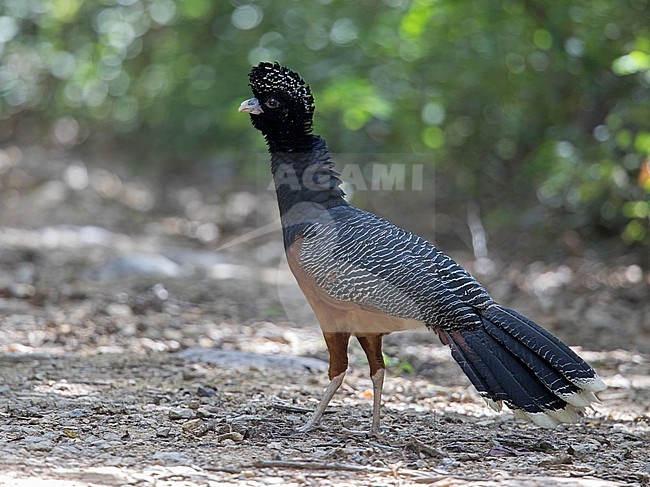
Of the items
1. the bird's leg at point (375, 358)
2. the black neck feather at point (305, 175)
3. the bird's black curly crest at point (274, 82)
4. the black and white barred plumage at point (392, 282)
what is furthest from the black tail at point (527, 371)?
the bird's black curly crest at point (274, 82)

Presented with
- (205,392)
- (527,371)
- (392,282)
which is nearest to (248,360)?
(205,392)

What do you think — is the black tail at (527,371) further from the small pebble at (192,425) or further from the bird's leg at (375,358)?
the small pebble at (192,425)

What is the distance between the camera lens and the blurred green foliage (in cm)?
909

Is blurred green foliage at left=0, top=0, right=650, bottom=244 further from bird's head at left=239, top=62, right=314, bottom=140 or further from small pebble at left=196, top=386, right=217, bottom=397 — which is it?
small pebble at left=196, top=386, right=217, bottom=397

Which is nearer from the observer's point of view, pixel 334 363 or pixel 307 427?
pixel 307 427

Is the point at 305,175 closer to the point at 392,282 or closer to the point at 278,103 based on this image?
the point at 278,103

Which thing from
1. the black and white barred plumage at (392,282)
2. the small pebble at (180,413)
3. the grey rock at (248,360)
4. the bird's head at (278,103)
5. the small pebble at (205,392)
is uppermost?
the bird's head at (278,103)

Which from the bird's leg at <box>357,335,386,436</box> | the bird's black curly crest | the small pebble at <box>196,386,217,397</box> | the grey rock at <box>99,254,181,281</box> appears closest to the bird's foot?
the bird's leg at <box>357,335,386,436</box>

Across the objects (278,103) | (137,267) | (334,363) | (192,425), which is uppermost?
(278,103)

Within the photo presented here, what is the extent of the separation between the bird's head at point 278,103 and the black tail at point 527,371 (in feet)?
5.79

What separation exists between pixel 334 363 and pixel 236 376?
1.29 m

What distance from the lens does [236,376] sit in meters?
6.16

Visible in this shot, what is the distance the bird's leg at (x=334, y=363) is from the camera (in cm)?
499

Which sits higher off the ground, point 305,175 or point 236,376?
point 305,175
